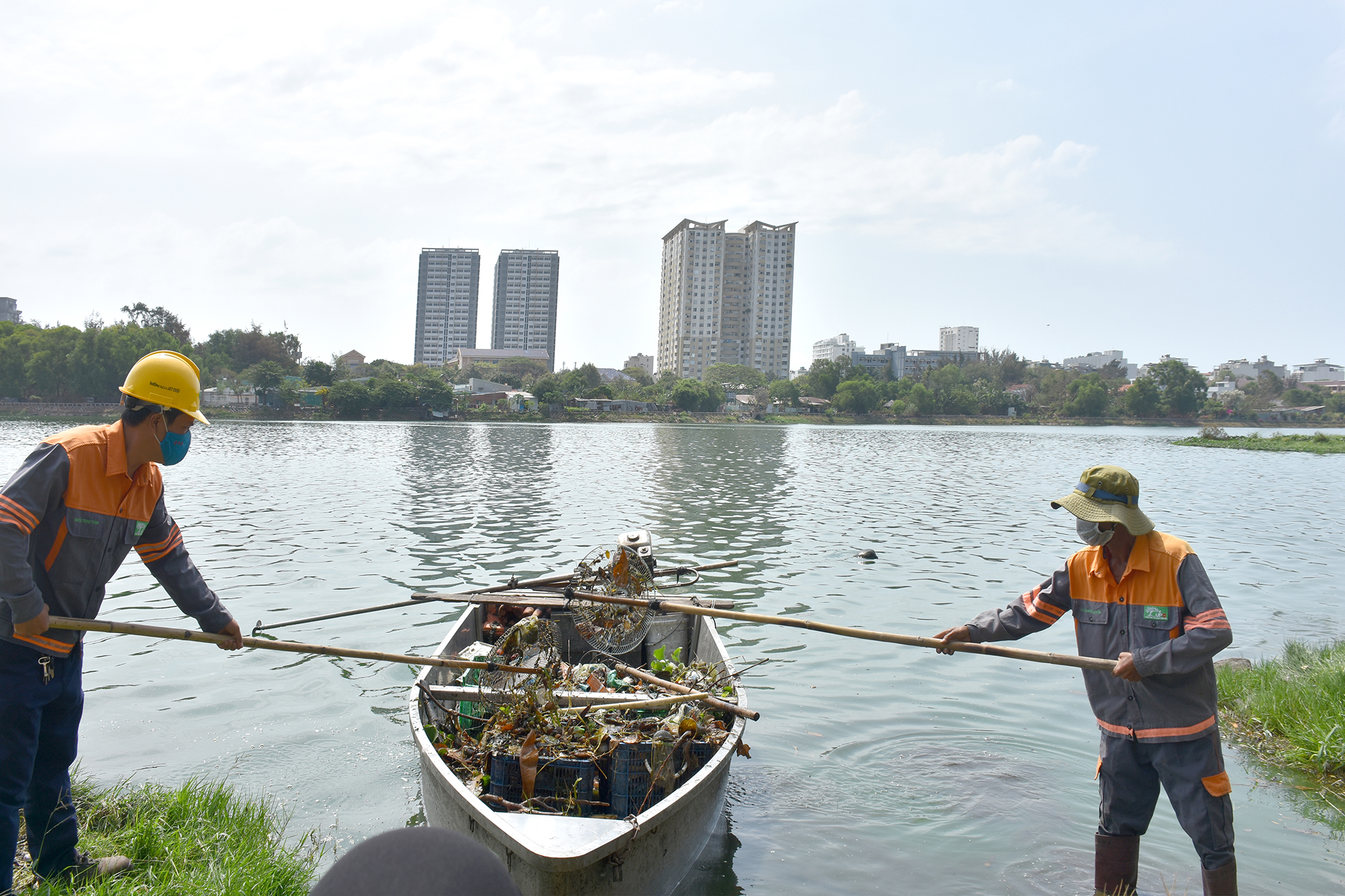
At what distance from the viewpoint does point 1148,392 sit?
123 meters

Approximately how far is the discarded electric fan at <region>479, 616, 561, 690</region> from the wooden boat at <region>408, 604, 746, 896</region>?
0.62 m

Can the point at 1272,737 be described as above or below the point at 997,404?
below

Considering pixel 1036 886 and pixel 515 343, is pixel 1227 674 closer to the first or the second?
pixel 1036 886

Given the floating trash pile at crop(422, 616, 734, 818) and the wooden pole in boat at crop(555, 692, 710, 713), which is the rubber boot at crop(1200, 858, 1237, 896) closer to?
the floating trash pile at crop(422, 616, 734, 818)

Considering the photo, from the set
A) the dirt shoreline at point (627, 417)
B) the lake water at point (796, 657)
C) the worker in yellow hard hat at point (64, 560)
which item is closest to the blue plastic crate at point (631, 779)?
the lake water at point (796, 657)

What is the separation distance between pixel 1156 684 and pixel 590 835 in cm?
295

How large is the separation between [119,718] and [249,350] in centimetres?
11627

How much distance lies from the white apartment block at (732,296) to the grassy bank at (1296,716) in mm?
169575

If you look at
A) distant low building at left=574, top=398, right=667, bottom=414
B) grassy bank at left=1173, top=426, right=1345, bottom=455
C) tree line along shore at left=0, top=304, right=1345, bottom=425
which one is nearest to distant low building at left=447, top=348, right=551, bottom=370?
tree line along shore at left=0, top=304, right=1345, bottom=425

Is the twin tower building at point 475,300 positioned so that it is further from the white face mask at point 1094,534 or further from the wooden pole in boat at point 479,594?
the white face mask at point 1094,534

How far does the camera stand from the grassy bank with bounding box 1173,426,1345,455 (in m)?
60.1

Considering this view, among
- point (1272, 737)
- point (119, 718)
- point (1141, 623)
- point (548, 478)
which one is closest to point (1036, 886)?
point (1141, 623)

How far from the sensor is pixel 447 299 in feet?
648

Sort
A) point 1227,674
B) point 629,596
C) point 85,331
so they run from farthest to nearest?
point 85,331 < point 1227,674 < point 629,596
